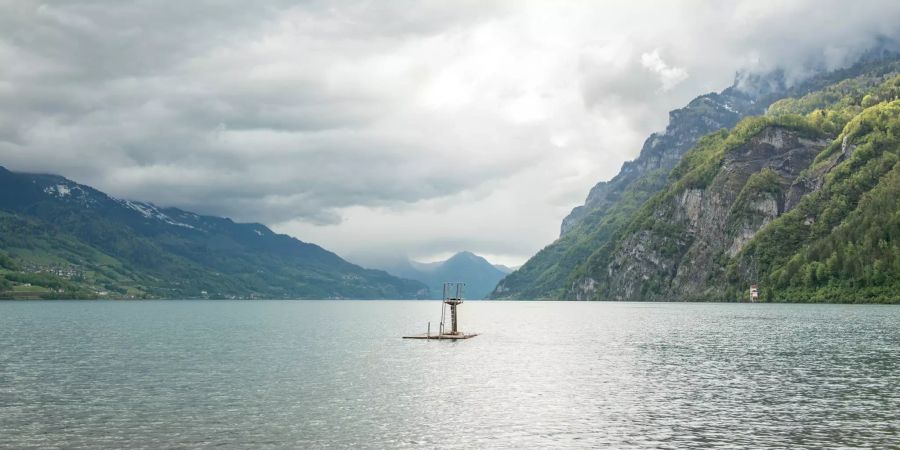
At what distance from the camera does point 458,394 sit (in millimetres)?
72250

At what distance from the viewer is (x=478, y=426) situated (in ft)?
181

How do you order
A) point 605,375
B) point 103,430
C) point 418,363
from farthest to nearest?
point 418,363 < point 605,375 < point 103,430

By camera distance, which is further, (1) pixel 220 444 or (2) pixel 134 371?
(2) pixel 134 371

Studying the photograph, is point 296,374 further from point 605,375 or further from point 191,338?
point 191,338

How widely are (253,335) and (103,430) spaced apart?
390 ft

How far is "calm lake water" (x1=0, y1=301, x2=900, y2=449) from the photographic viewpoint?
50.3m

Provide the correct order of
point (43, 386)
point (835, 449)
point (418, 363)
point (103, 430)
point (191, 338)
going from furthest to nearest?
point (191, 338), point (418, 363), point (43, 386), point (103, 430), point (835, 449)

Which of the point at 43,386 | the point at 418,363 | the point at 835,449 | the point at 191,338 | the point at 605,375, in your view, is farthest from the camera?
the point at 191,338

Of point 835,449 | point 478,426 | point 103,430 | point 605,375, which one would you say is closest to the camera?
point 835,449

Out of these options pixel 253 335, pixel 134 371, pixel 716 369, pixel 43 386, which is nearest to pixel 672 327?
pixel 716 369

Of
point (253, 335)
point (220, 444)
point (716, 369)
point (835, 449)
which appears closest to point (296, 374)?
point (220, 444)

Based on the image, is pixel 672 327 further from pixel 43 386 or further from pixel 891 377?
pixel 43 386

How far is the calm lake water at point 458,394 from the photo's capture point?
165 ft

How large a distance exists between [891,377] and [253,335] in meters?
133
